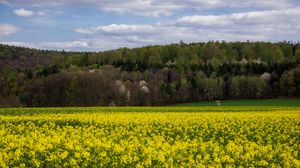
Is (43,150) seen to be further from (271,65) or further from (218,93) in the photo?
(271,65)

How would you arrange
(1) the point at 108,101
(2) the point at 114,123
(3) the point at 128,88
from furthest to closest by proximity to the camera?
(3) the point at 128,88 → (1) the point at 108,101 → (2) the point at 114,123

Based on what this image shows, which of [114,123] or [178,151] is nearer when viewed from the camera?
[178,151]

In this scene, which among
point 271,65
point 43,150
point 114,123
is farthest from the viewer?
point 271,65

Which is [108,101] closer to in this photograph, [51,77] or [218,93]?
[51,77]

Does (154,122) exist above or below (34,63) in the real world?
below

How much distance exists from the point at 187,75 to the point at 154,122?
83.8m

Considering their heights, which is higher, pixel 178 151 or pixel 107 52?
pixel 107 52

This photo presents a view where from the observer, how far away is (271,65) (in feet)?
349

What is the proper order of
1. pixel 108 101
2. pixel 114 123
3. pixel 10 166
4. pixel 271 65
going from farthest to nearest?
pixel 271 65 → pixel 108 101 → pixel 114 123 → pixel 10 166

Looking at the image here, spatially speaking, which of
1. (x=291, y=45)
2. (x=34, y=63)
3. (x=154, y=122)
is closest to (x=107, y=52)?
(x=34, y=63)

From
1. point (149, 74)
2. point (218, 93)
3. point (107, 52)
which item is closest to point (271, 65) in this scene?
point (218, 93)

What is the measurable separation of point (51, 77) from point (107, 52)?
56005 millimetres

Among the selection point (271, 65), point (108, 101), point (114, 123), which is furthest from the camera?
point (271, 65)

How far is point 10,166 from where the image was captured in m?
11.8
